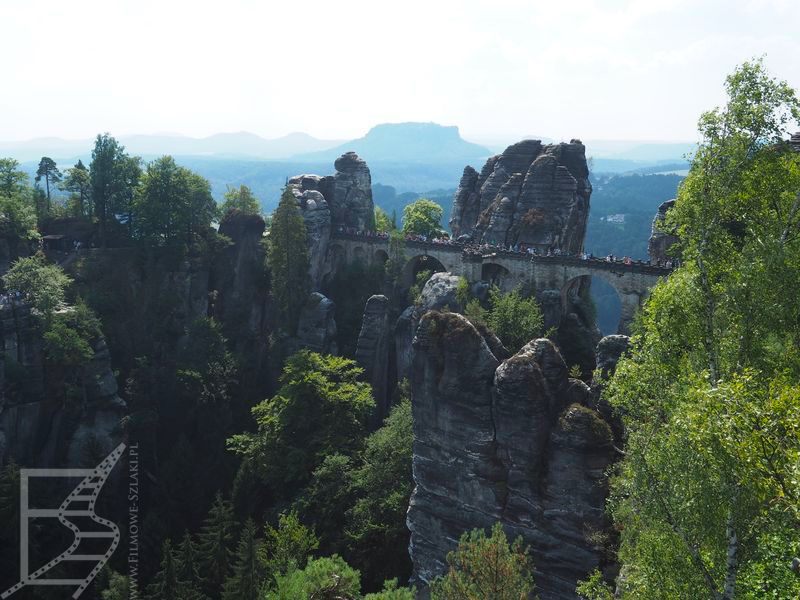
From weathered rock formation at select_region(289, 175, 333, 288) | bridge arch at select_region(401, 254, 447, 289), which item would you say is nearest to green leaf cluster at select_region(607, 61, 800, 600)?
bridge arch at select_region(401, 254, 447, 289)

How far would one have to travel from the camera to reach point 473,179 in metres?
70.2

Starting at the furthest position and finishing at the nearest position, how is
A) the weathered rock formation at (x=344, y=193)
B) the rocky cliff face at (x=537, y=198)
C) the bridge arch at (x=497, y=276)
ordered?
the weathered rock formation at (x=344, y=193)
the rocky cliff face at (x=537, y=198)
the bridge arch at (x=497, y=276)

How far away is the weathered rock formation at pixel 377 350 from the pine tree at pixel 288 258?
25.0 feet

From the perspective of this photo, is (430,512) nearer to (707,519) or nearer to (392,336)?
(707,519)

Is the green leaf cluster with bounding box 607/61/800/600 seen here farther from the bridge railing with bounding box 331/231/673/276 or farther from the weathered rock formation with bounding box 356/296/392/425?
the weathered rock formation with bounding box 356/296/392/425

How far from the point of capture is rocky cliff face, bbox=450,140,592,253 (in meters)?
56.8

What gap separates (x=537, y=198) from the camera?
2263 inches

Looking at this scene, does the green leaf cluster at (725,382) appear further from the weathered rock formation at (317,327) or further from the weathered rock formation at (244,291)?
the weathered rock formation at (244,291)

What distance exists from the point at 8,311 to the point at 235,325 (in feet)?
61.9

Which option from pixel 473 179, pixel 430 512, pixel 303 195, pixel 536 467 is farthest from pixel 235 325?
pixel 536 467

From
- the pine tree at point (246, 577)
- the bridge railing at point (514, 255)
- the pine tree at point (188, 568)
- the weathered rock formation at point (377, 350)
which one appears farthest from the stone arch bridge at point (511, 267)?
the pine tree at point (188, 568)

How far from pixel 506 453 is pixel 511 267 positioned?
25.4 meters
